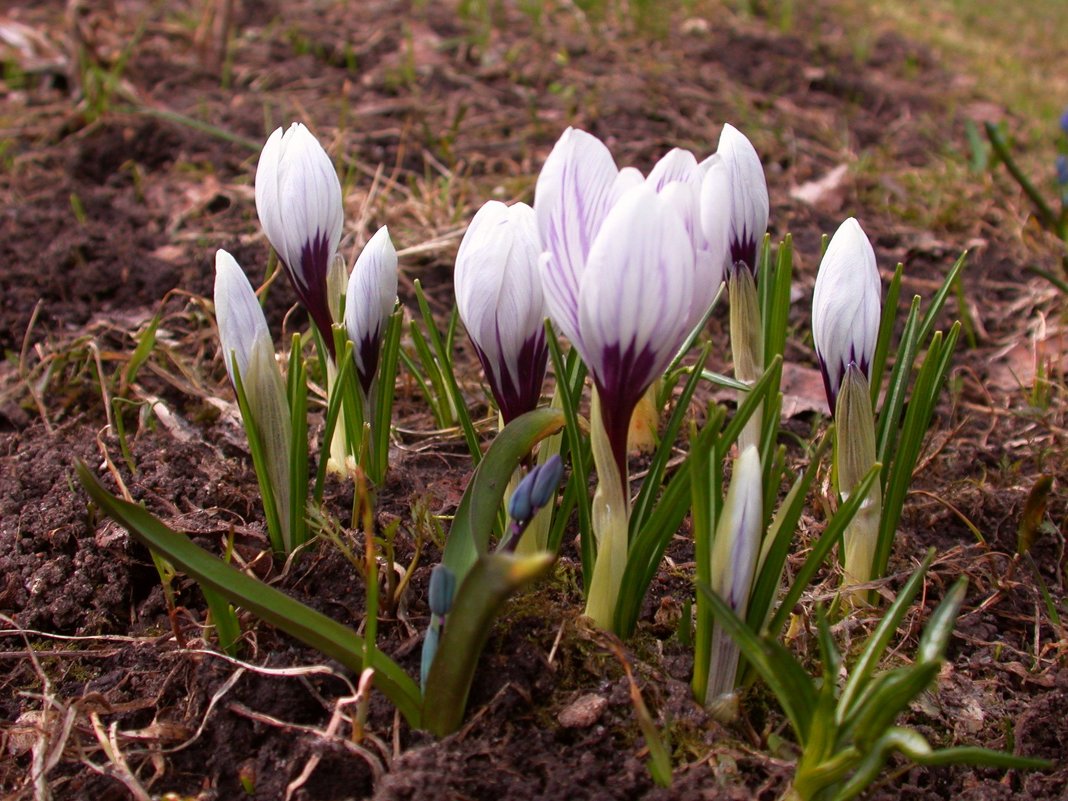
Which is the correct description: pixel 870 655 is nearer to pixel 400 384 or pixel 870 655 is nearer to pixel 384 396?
pixel 384 396

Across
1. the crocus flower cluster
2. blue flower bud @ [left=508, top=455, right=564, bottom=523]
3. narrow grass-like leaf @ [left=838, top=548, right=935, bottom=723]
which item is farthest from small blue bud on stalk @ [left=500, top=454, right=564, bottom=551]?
the crocus flower cluster

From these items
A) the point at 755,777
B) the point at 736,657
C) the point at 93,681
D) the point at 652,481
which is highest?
the point at 652,481

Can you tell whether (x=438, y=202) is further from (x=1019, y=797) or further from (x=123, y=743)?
(x=1019, y=797)

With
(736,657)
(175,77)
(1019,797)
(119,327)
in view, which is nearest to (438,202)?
(119,327)

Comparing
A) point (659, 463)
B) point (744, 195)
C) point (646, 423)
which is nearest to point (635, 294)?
point (659, 463)

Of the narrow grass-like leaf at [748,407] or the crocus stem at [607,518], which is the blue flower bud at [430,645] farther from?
the narrow grass-like leaf at [748,407]

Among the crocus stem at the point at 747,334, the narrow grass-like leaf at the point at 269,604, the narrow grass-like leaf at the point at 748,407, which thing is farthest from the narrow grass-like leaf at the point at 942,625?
the narrow grass-like leaf at the point at 269,604

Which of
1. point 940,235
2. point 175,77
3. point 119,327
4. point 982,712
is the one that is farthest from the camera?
point 175,77
